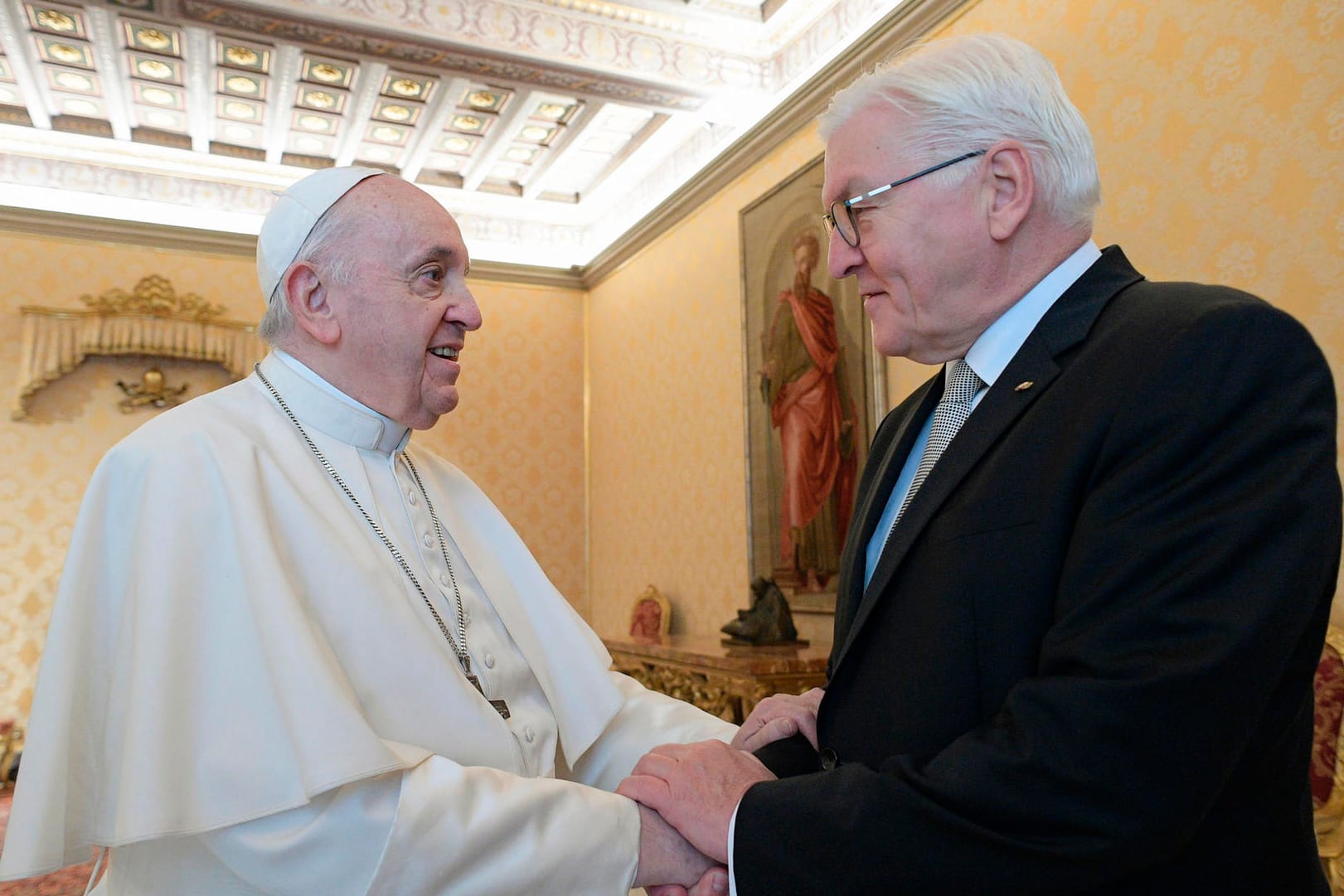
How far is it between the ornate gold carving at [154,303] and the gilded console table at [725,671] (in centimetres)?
503

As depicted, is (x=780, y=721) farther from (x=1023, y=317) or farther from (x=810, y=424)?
(x=810, y=424)

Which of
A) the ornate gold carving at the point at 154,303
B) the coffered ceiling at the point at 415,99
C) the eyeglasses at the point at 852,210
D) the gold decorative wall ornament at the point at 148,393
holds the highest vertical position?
the coffered ceiling at the point at 415,99

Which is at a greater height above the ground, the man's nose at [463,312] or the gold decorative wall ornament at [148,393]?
the gold decorative wall ornament at [148,393]

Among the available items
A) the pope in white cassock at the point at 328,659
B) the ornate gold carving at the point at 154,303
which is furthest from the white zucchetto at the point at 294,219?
the ornate gold carving at the point at 154,303

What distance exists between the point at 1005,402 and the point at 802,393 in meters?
4.80

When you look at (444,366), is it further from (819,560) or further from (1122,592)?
(819,560)

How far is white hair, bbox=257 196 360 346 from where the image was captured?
233 centimetres

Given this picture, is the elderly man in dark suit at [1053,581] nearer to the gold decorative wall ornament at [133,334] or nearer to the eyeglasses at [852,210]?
the eyeglasses at [852,210]

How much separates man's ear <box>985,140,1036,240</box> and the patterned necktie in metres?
0.26

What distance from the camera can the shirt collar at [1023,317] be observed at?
5.97 ft

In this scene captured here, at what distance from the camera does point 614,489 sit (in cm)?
966

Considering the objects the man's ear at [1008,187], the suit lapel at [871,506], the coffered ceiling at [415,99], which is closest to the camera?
the man's ear at [1008,187]

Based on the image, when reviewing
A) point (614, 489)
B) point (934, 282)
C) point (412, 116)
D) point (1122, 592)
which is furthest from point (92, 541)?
point (614, 489)

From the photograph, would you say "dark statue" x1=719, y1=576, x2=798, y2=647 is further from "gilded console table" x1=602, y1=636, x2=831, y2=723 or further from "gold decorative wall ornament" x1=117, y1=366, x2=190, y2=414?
"gold decorative wall ornament" x1=117, y1=366, x2=190, y2=414
